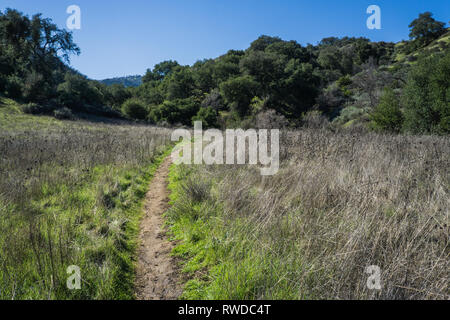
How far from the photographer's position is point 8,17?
34.3m

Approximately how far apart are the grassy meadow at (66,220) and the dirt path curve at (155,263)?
144 mm

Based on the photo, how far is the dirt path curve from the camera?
2.61m

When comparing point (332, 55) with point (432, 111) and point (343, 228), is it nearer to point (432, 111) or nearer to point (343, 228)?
point (432, 111)

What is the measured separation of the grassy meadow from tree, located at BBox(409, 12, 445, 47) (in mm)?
85132

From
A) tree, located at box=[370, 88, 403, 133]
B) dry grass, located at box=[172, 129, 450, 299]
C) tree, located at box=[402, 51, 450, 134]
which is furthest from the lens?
tree, located at box=[370, 88, 403, 133]

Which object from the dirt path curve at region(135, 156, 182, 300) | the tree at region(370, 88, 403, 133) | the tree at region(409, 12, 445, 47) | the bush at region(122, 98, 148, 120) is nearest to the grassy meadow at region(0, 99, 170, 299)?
the dirt path curve at region(135, 156, 182, 300)

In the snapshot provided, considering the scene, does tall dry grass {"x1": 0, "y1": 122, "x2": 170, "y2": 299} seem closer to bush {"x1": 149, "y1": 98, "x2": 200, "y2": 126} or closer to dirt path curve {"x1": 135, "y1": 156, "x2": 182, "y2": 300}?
dirt path curve {"x1": 135, "y1": 156, "x2": 182, "y2": 300}

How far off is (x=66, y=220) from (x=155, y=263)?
1785 mm

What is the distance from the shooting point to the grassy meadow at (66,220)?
2.28 meters

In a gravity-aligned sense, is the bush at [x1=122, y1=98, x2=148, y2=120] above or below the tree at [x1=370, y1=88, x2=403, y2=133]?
above

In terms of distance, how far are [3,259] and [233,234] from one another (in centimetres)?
268

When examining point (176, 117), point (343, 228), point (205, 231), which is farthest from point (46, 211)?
point (176, 117)

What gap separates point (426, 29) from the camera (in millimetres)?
61500
